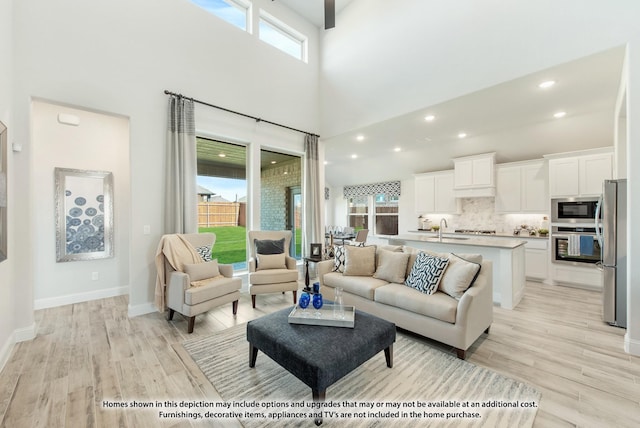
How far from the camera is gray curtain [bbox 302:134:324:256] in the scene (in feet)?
17.6

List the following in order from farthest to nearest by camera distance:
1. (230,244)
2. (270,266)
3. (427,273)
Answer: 1. (230,244)
2. (270,266)
3. (427,273)

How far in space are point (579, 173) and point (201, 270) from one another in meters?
6.32

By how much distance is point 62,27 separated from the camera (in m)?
2.93

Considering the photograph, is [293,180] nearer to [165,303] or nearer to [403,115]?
[403,115]

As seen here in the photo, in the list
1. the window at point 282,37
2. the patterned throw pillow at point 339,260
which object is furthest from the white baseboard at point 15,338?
the window at point 282,37

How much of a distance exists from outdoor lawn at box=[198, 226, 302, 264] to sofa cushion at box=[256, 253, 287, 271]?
2.98 feet

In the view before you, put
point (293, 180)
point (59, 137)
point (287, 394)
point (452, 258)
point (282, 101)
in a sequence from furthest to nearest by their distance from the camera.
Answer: point (293, 180)
point (282, 101)
point (59, 137)
point (452, 258)
point (287, 394)

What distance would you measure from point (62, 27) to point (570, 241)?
7.56 meters

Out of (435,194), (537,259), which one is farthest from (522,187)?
(435,194)

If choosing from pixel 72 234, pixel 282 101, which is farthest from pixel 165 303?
pixel 282 101

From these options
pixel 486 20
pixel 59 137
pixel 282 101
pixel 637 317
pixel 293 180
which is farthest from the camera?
pixel 293 180

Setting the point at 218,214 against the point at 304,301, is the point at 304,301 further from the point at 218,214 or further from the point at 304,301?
the point at 218,214

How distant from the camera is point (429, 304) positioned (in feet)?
8.30

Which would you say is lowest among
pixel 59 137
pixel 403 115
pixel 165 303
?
pixel 165 303
